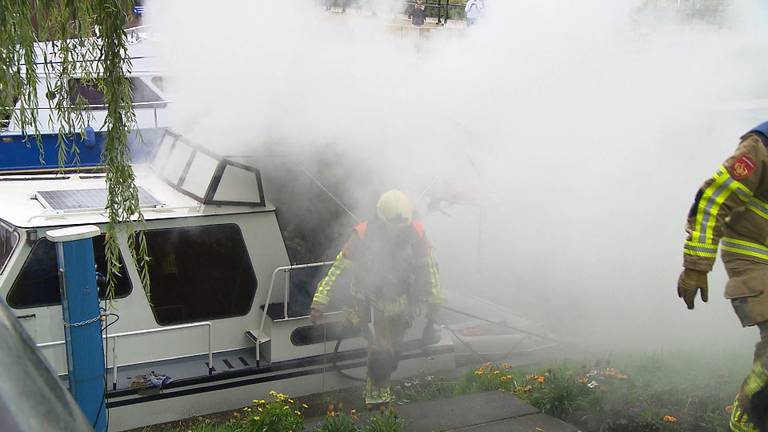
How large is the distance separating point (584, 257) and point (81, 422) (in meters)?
8.14

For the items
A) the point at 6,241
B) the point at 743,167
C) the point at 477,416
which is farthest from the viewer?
the point at 6,241

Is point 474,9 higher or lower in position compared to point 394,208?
higher

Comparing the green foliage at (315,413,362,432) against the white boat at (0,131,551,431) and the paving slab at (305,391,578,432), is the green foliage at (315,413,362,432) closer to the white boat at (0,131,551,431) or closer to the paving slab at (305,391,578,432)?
the paving slab at (305,391,578,432)

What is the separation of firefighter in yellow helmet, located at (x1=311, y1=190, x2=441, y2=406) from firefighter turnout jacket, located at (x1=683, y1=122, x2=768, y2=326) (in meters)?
2.26

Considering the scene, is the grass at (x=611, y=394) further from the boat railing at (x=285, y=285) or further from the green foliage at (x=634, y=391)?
the boat railing at (x=285, y=285)

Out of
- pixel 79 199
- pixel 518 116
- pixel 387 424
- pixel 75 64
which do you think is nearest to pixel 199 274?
pixel 79 199

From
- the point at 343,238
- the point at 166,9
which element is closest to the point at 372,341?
the point at 343,238

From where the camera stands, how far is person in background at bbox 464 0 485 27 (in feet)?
25.1

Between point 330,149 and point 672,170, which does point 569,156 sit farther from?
point 330,149

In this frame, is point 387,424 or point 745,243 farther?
point 387,424

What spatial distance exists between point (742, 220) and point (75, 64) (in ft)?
11.9

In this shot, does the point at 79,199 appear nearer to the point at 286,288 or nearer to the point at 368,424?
the point at 286,288

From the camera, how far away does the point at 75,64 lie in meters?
3.97

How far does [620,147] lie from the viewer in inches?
326
